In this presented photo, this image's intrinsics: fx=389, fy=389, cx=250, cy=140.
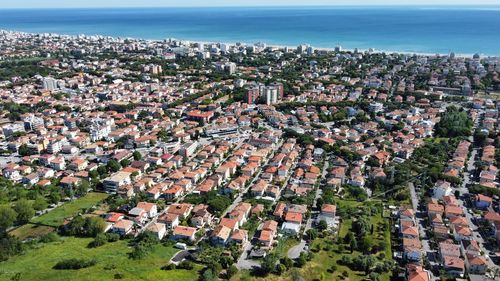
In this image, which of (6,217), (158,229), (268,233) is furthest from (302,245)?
(6,217)

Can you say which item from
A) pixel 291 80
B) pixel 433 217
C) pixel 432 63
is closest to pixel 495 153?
pixel 433 217

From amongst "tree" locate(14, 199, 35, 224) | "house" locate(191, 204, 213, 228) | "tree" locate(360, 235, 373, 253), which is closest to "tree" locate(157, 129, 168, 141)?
"house" locate(191, 204, 213, 228)

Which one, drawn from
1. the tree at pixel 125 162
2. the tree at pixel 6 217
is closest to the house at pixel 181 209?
the tree at pixel 125 162

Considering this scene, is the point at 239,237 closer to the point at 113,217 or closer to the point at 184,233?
the point at 184,233

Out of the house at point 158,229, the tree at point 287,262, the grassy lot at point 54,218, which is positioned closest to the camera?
the tree at point 287,262

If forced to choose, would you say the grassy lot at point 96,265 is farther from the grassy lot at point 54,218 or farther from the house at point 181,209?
the house at point 181,209

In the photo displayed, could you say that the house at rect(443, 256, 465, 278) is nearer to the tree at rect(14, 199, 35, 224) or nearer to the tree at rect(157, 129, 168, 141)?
the tree at rect(14, 199, 35, 224)

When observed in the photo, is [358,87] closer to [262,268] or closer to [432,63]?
[432,63]
